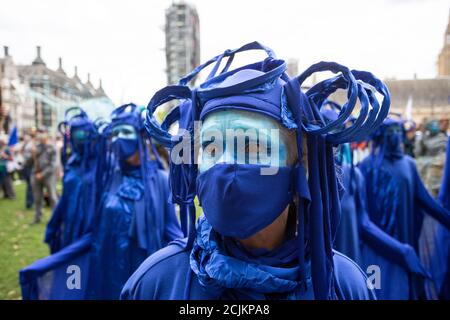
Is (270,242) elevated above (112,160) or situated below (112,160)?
below

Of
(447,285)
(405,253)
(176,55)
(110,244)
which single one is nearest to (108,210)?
(110,244)

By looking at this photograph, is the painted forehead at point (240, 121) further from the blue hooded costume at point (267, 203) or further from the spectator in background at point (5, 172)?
the spectator in background at point (5, 172)

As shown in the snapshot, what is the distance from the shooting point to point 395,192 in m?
4.29

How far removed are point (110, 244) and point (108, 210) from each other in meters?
0.29

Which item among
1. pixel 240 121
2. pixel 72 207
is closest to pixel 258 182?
pixel 240 121

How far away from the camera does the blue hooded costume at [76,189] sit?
4305 millimetres

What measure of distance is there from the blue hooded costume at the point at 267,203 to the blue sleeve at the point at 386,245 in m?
1.89

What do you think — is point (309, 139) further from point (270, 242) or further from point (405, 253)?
point (405, 253)

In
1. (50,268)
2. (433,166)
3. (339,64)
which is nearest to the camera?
(339,64)


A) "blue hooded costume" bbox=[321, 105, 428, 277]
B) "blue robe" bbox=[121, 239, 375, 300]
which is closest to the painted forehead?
"blue robe" bbox=[121, 239, 375, 300]
